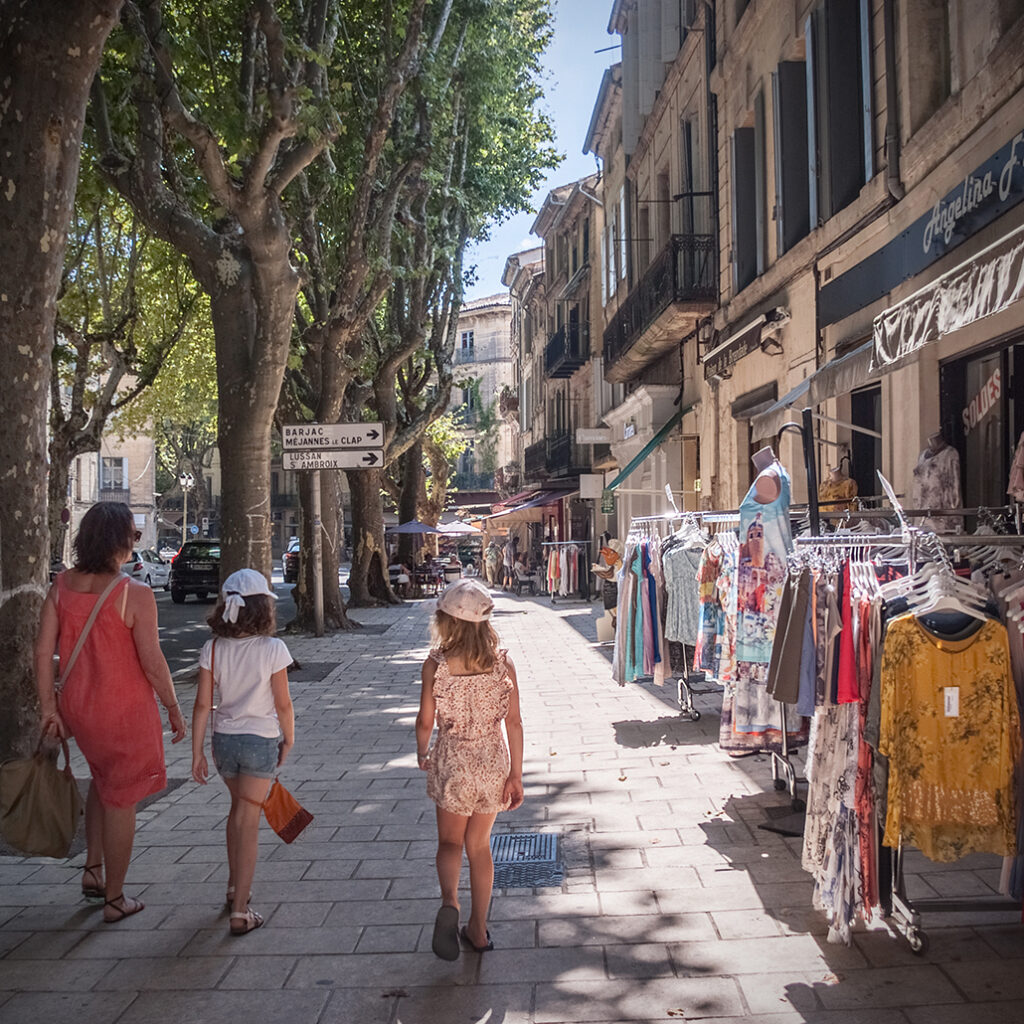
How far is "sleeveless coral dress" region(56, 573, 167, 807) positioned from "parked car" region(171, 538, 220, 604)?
25.0 metres

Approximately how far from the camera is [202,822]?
650 cm

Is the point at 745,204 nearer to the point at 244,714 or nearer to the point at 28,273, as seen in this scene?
the point at 28,273

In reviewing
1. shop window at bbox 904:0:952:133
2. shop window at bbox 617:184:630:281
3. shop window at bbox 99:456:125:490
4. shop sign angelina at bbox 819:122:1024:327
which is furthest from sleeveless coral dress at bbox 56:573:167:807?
shop window at bbox 99:456:125:490

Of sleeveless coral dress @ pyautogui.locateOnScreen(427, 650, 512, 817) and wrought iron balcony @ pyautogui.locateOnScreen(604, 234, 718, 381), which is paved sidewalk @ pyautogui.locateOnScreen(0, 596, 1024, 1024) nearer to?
sleeveless coral dress @ pyautogui.locateOnScreen(427, 650, 512, 817)

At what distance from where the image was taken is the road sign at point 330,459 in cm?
1543

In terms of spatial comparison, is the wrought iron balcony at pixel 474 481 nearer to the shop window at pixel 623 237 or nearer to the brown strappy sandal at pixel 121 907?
the shop window at pixel 623 237

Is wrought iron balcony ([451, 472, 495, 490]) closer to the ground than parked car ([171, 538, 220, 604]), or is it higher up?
higher up

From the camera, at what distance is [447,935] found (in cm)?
422

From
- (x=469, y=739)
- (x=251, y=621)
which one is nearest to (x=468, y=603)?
(x=469, y=739)

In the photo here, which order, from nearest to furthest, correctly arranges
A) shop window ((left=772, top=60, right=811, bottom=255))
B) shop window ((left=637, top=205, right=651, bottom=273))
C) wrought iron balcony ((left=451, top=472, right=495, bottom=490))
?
shop window ((left=772, top=60, right=811, bottom=255))
shop window ((left=637, top=205, right=651, bottom=273))
wrought iron balcony ((left=451, top=472, right=495, bottom=490))

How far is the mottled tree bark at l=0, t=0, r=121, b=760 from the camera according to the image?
5.74 meters

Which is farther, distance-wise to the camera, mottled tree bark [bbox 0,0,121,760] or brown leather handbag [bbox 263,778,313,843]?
mottled tree bark [bbox 0,0,121,760]

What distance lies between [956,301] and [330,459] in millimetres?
11826

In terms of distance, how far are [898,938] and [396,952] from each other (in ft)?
6.35
